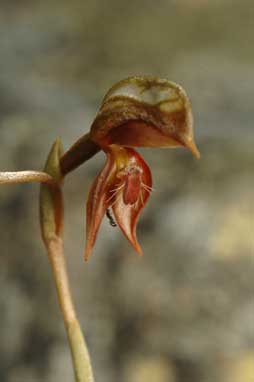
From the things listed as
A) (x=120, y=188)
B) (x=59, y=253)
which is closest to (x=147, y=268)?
(x=59, y=253)

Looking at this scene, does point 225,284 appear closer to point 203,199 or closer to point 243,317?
point 243,317

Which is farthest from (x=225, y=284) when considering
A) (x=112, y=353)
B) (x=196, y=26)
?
(x=196, y=26)

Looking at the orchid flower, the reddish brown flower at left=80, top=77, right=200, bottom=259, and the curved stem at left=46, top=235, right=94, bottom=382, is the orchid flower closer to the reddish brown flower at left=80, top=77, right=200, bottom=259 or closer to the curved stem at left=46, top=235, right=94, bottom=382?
the reddish brown flower at left=80, top=77, right=200, bottom=259

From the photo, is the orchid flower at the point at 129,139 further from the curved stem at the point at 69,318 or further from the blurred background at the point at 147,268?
the blurred background at the point at 147,268

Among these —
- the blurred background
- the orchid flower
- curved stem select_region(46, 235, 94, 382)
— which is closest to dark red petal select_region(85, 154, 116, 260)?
the orchid flower

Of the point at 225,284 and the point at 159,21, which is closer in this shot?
the point at 225,284

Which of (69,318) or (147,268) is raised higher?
(69,318)

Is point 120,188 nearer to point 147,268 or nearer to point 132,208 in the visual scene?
point 132,208
